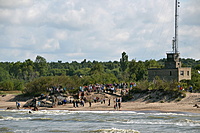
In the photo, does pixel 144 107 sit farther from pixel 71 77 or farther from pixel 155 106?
pixel 71 77

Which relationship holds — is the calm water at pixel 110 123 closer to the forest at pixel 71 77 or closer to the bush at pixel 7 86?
the forest at pixel 71 77

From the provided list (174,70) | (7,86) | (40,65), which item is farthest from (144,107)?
(40,65)

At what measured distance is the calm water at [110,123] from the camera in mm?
33438

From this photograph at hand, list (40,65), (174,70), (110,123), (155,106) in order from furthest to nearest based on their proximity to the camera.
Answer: (40,65), (174,70), (155,106), (110,123)

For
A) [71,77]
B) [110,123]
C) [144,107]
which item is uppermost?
[71,77]

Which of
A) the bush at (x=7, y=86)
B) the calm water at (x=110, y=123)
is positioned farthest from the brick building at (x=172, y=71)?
the bush at (x=7, y=86)

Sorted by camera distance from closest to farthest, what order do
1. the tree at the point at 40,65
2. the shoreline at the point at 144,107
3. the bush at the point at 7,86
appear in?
the shoreline at the point at 144,107, the bush at the point at 7,86, the tree at the point at 40,65

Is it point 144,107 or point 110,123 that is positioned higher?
point 144,107

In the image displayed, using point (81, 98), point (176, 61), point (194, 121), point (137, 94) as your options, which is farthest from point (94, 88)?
point (194, 121)

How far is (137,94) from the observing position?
5744 centimetres

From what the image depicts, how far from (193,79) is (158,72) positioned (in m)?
6.44

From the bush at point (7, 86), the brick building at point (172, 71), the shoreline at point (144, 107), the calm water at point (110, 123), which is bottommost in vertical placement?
the calm water at point (110, 123)

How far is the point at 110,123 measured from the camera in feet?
124

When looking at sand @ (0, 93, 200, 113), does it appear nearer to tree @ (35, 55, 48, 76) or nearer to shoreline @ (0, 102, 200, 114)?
shoreline @ (0, 102, 200, 114)
